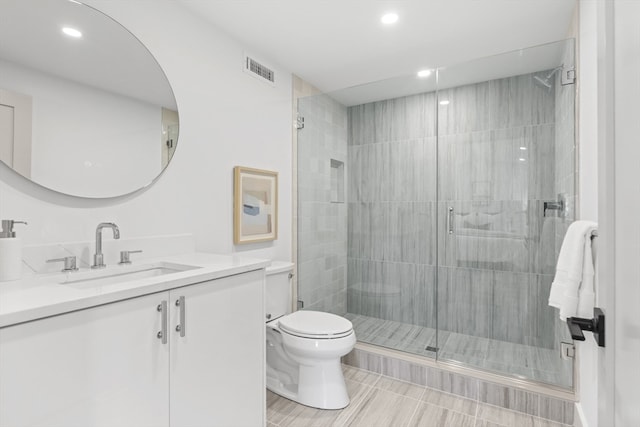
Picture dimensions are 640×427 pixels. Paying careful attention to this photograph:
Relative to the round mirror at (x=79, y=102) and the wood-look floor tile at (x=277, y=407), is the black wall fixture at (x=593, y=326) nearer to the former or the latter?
the wood-look floor tile at (x=277, y=407)

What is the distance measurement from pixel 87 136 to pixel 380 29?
1.84 metres

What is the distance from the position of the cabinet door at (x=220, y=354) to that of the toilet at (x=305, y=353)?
0.43 m

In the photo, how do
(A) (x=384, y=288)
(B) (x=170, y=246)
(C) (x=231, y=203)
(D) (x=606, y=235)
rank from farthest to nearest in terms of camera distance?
1. (A) (x=384, y=288)
2. (C) (x=231, y=203)
3. (B) (x=170, y=246)
4. (D) (x=606, y=235)

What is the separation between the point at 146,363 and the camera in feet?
3.57

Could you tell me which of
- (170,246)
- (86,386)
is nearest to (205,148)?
(170,246)

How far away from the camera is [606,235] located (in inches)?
25.3

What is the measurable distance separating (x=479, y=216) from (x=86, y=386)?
8.64 ft

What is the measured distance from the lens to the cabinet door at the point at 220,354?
3.95 ft

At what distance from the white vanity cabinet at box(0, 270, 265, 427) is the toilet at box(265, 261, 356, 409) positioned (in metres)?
0.43

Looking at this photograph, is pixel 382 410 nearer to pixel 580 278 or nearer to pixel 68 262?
pixel 580 278

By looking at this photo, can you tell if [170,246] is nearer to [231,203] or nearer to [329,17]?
[231,203]

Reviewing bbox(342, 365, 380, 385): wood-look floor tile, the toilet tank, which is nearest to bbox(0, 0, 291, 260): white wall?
the toilet tank

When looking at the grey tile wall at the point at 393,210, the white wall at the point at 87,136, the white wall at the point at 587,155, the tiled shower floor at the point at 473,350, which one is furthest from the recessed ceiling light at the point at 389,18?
the tiled shower floor at the point at 473,350

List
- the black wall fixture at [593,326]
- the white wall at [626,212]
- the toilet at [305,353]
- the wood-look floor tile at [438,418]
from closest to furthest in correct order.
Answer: the white wall at [626,212] → the black wall fixture at [593,326] → the wood-look floor tile at [438,418] → the toilet at [305,353]
